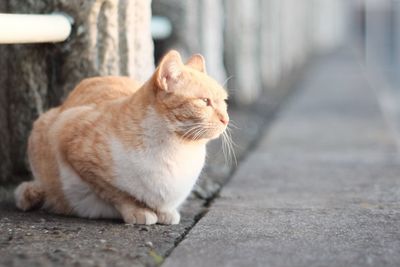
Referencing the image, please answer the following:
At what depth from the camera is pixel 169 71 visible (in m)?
3.33

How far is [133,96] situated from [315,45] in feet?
80.2

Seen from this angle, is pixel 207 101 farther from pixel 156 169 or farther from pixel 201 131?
pixel 156 169

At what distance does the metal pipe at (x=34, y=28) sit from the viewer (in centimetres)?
354

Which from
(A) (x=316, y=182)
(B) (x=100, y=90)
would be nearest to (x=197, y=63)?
(B) (x=100, y=90)

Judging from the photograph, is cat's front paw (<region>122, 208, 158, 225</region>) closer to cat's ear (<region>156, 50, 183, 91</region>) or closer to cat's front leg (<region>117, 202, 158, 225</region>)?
cat's front leg (<region>117, 202, 158, 225</region>)

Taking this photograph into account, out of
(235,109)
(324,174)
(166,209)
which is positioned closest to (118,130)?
(166,209)

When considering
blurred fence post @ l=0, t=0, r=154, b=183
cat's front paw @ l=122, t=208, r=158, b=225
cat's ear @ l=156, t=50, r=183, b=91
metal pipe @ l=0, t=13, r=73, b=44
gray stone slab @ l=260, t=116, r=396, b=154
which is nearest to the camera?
cat's ear @ l=156, t=50, r=183, b=91

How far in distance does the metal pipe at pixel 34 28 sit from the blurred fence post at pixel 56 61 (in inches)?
4.1

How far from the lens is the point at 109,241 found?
3096mm

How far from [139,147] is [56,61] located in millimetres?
1131

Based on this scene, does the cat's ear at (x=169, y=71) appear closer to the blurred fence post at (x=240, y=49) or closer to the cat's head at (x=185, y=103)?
the cat's head at (x=185, y=103)

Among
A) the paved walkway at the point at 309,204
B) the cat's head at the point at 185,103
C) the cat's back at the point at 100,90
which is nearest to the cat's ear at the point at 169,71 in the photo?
the cat's head at the point at 185,103

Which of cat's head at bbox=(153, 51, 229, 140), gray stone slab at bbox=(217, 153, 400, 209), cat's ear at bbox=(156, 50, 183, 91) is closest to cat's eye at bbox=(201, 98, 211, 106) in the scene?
cat's head at bbox=(153, 51, 229, 140)

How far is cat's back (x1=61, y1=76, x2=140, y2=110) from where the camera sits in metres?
3.75
